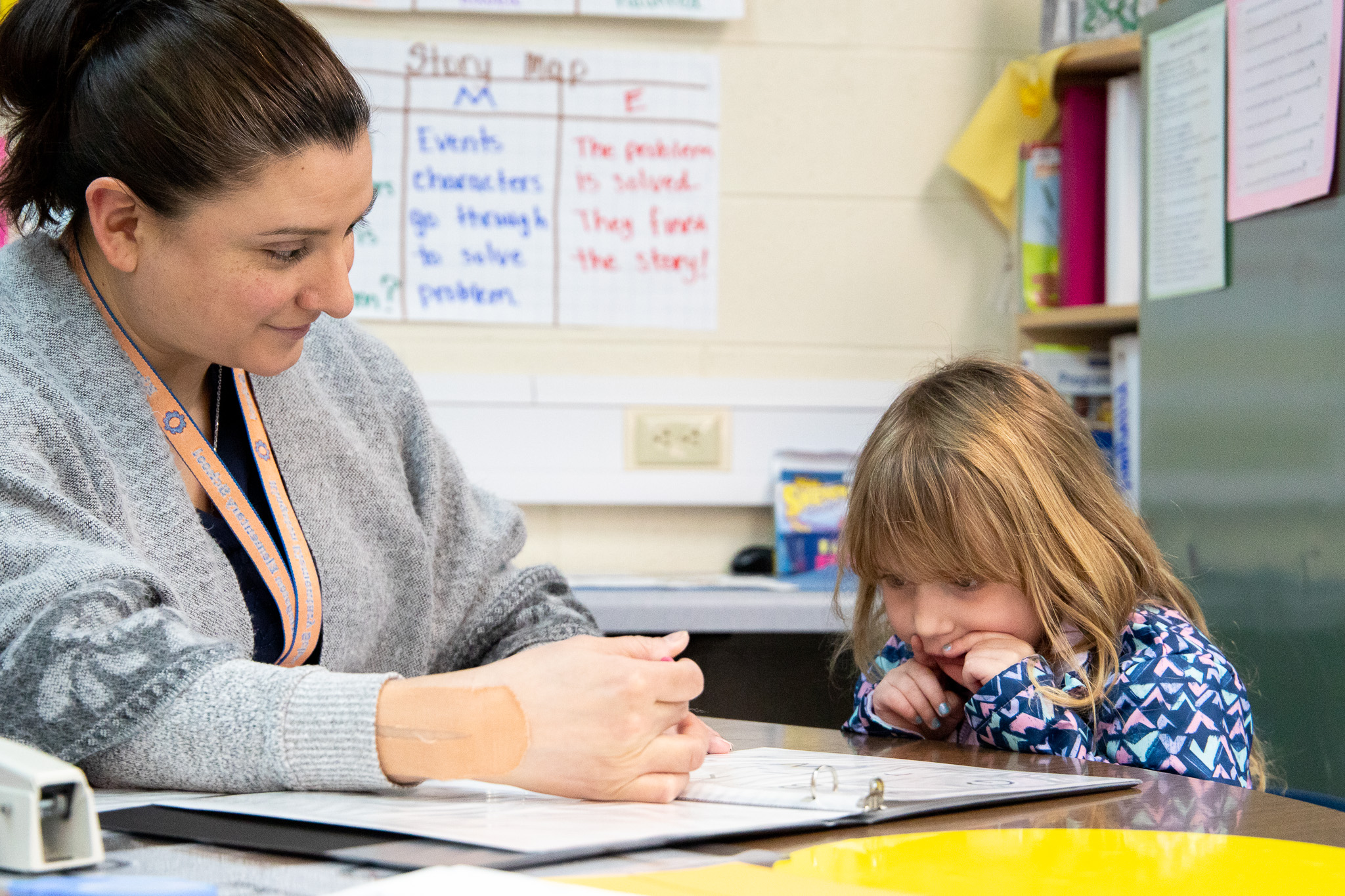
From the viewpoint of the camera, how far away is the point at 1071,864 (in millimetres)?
578

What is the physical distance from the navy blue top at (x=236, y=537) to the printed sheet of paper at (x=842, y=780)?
37 cm

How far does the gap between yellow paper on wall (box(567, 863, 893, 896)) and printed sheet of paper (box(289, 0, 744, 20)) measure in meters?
1.78

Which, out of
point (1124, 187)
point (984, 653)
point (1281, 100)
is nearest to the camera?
point (984, 653)

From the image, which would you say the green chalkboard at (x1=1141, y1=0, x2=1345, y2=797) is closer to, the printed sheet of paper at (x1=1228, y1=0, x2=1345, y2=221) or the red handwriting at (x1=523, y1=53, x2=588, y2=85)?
the printed sheet of paper at (x1=1228, y1=0, x2=1345, y2=221)

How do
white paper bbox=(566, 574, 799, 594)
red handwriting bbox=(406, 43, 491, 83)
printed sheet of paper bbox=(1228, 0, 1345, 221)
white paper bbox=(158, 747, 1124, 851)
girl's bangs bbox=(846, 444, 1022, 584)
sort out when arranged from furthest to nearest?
red handwriting bbox=(406, 43, 491, 83) < white paper bbox=(566, 574, 799, 594) < printed sheet of paper bbox=(1228, 0, 1345, 221) < girl's bangs bbox=(846, 444, 1022, 584) < white paper bbox=(158, 747, 1124, 851)

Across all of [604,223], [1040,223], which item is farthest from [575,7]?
[1040,223]

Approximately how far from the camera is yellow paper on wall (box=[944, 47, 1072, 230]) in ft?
6.79

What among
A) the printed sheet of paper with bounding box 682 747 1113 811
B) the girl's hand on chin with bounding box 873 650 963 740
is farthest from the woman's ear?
the girl's hand on chin with bounding box 873 650 963 740

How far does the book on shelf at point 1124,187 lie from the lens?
1896 mm

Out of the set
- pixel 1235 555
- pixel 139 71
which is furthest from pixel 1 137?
pixel 1235 555

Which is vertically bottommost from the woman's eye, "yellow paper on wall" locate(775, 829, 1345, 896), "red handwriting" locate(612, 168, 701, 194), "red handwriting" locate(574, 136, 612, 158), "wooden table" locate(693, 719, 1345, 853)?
"wooden table" locate(693, 719, 1345, 853)

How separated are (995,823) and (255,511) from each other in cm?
63

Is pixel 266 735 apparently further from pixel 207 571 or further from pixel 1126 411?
pixel 1126 411

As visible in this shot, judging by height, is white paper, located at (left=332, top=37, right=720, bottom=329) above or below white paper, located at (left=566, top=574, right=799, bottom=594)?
above
